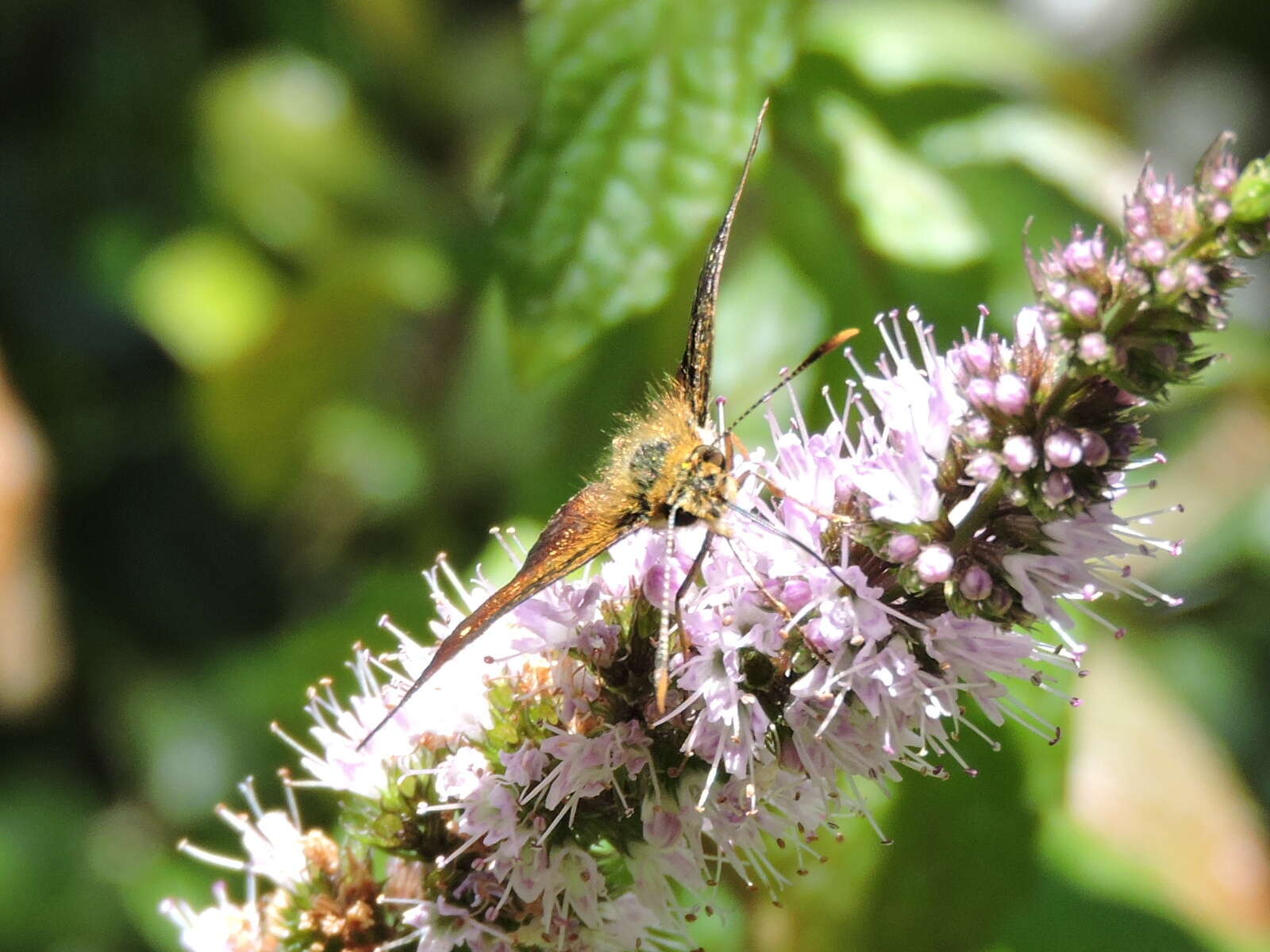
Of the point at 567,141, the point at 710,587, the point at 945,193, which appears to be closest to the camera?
the point at 710,587

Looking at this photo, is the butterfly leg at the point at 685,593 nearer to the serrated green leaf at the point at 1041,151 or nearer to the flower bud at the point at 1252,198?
the flower bud at the point at 1252,198

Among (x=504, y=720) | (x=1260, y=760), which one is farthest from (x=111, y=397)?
(x=1260, y=760)

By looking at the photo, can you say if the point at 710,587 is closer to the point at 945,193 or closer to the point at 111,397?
the point at 945,193

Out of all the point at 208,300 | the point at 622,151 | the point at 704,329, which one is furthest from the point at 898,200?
the point at 208,300

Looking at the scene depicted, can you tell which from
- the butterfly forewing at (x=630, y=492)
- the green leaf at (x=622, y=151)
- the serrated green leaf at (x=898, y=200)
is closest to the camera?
the butterfly forewing at (x=630, y=492)

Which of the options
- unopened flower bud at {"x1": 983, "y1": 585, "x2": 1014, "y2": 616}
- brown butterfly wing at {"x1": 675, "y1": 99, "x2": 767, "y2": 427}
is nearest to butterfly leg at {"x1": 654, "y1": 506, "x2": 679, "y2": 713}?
brown butterfly wing at {"x1": 675, "y1": 99, "x2": 767, "y2": 427}

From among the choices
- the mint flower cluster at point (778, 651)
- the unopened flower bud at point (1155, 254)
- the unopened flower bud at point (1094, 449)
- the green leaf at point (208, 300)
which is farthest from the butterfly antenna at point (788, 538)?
the green leaf at point (208, 300)

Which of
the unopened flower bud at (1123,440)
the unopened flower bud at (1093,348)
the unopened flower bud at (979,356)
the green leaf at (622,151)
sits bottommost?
the unopened flower bud at (1123,440)
